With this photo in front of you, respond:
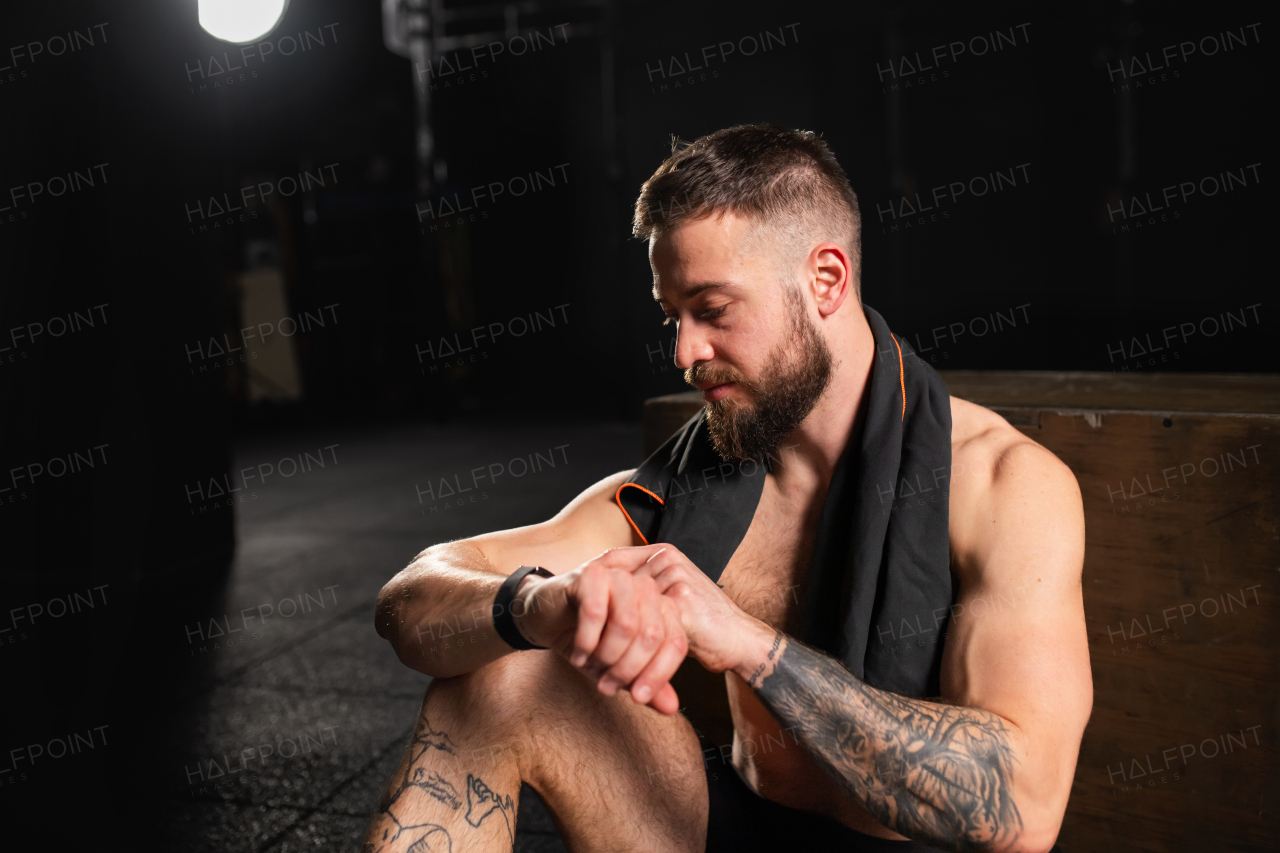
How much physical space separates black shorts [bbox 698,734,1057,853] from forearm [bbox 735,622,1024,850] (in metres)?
0.31

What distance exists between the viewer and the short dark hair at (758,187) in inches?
56.6

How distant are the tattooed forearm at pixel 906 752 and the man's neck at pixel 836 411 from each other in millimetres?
503

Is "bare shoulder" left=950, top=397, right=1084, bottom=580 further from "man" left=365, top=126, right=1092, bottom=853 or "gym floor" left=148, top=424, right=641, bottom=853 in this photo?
"gym floor" left=148, top=424, right=641, bottom=853

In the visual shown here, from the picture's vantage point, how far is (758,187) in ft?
4.78

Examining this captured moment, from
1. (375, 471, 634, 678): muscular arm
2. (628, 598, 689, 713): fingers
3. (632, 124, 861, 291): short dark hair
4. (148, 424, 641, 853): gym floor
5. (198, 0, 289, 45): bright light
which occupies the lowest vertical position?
(148, 424, 641, 853): gym floor

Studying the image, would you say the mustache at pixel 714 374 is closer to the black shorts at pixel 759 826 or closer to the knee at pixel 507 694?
the knee at pixel 507 694

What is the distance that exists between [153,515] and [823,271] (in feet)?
12.0

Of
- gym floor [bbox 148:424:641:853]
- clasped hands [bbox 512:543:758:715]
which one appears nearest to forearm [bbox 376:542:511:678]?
clasped hands [bbox 512:543:758:715]

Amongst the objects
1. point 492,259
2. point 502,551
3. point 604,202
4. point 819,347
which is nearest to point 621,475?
point 502,551

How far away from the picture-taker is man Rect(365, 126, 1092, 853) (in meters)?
1.09

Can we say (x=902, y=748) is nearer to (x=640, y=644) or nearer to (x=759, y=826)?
(x=640, y=644)

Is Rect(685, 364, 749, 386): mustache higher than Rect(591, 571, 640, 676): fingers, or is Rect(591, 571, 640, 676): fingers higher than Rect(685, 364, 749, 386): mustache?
Rect(685, 364, 749, 386): mustache

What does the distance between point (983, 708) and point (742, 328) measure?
0.65 metres

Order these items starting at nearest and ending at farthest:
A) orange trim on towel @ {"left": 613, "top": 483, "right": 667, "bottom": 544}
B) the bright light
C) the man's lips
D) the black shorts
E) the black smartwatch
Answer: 1. the black smartwatch
2. the black shorts
3. the man's lips
4. orange trim on towel @ {"left": 613, "top": 483, "right": 667, "bottom": 544}
5. the bright light
